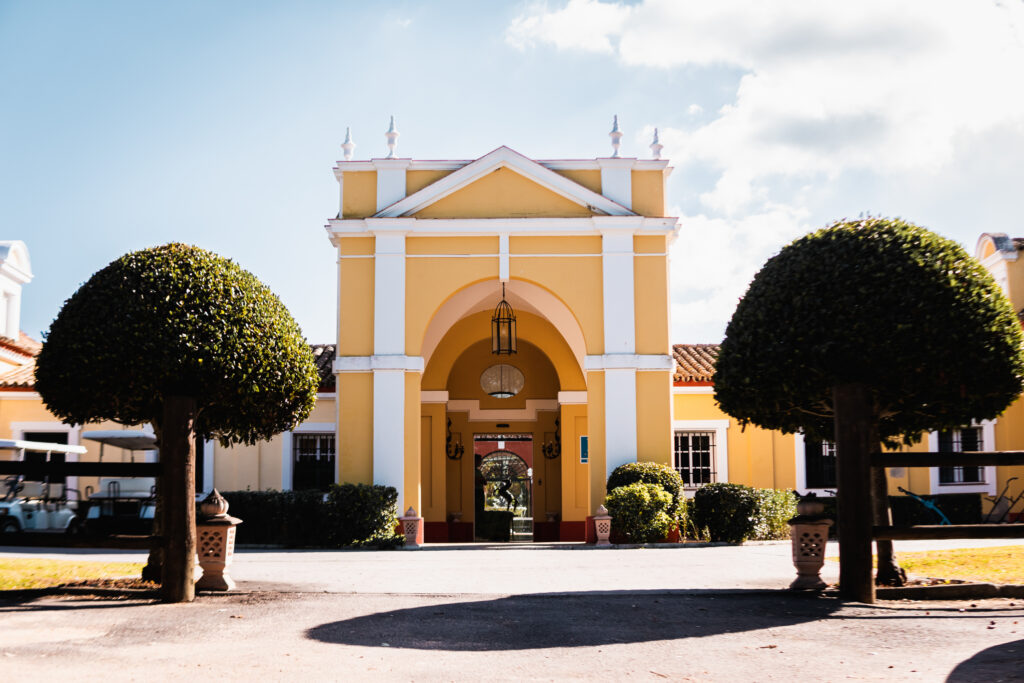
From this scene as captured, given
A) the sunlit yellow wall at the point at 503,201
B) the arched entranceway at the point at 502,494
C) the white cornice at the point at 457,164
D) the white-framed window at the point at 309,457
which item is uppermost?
the white cornice at the point at 457,164

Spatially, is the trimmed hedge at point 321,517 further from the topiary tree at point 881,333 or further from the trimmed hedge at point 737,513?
the topiary tree at point 881,333

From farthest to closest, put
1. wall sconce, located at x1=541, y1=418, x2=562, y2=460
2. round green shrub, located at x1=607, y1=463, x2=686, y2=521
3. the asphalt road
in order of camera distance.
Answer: wall sconce, located at x1=541, y1=418, x2=562, y2=460, round green shrub, located at x1=607, y1=463, x2=686, y2=521, the asphalt road

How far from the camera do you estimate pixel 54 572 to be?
10.8 metres

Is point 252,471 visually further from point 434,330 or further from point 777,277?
point 777,277

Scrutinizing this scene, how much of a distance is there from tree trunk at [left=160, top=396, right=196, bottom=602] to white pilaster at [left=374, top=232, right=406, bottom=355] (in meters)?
9.83

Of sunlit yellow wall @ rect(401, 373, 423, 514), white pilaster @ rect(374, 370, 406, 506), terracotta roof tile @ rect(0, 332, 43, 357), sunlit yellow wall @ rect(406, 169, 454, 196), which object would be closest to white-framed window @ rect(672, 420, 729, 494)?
sunlit yellow wall @ rect(401, 373, 423, 514)

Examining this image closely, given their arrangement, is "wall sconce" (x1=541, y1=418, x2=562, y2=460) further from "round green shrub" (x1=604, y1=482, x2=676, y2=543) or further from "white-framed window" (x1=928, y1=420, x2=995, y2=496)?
"white-framed window" (x1=928, y1=420, x2=995, y2=496)

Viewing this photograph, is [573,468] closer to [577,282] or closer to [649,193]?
[577,282]

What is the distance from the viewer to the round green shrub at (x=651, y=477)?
690 inches

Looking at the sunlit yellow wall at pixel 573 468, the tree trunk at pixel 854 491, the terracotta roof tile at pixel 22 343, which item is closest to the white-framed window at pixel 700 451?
the sunlit yellow wall at pixel 573 468

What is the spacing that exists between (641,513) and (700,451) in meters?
5.70

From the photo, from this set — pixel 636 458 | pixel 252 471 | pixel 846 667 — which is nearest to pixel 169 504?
pixel 846 667

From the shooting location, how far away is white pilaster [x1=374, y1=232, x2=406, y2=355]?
18.5 meters

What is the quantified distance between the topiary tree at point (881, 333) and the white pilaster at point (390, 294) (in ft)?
33.8
